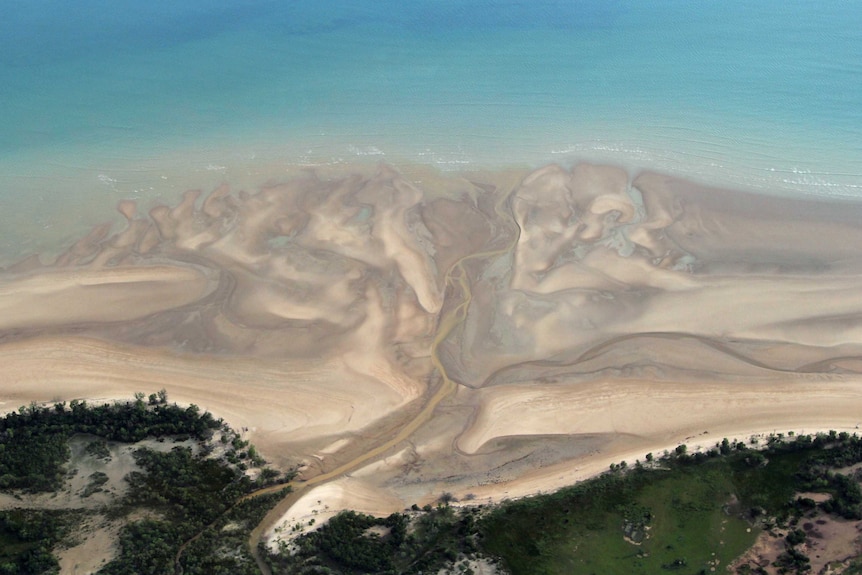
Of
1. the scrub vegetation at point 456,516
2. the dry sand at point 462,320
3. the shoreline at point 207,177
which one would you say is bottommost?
the scrub vegetation at point 456,516

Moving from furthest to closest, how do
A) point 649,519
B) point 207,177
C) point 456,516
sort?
point 207,177, point 456,516, point 649,519

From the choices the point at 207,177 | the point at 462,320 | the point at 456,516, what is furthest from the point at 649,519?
the point at 207,177

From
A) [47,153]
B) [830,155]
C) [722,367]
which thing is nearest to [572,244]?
[722,367]

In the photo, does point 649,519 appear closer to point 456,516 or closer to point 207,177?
point 456,516

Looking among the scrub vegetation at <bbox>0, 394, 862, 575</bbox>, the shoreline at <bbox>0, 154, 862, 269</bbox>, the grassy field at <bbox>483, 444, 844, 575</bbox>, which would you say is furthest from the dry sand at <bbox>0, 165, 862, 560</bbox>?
the grassy field at <bbox>483, 444, 844, 575</bbox>

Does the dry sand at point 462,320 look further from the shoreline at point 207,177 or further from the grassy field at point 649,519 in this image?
the grassy field at point 649,519

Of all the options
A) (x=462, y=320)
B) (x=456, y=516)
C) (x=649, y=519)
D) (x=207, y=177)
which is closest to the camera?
(x=649, y=519)

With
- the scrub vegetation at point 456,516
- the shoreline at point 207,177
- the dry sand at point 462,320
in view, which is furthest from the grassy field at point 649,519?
the shoreline at point 207,177

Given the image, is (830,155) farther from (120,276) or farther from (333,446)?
(120,276)

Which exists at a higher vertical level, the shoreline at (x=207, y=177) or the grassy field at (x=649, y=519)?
the shoreline at (x=207, y=177)

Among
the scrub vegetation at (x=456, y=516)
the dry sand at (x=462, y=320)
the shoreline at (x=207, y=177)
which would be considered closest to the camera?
the scrub vegetation at (x=456, y=516)

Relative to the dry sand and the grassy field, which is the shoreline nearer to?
the dry sand
